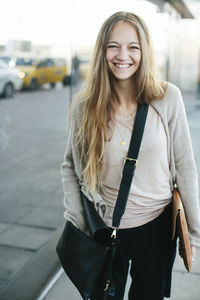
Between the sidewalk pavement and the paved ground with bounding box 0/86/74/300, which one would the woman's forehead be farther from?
the sidewalk pavement

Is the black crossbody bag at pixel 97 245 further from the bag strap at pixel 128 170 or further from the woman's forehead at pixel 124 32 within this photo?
the woman's forehead at pixel 124 32

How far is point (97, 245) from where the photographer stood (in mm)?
1628

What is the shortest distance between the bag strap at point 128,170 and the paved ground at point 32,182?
1378mm

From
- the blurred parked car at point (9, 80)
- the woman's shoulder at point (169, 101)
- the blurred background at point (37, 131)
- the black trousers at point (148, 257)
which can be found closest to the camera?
the woman's shoulder at point (169, 101)

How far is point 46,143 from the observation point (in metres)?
3.87

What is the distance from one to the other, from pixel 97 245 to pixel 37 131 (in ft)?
6.93

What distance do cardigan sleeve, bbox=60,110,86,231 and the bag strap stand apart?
18cm

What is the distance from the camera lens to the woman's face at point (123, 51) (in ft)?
5.73

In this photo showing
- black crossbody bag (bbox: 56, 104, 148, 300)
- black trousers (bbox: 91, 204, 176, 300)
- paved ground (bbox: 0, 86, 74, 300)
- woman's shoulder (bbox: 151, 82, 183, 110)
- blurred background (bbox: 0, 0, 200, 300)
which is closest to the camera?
black crossbody bag (bbox: 56, 104, 148, 300)

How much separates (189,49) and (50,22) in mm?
9807

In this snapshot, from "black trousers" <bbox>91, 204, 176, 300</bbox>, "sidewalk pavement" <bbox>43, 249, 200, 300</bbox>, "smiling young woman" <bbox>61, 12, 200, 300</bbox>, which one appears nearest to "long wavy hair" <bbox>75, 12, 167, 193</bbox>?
"smiling young woman" <bbox>61, 12, 200, 300</bbox>

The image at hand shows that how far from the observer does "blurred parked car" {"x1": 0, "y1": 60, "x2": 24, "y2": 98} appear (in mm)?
2732

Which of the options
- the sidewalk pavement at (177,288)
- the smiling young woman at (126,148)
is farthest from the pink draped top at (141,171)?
the sidewalk pavement at (177,288)

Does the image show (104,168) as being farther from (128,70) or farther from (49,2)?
(49,2)
